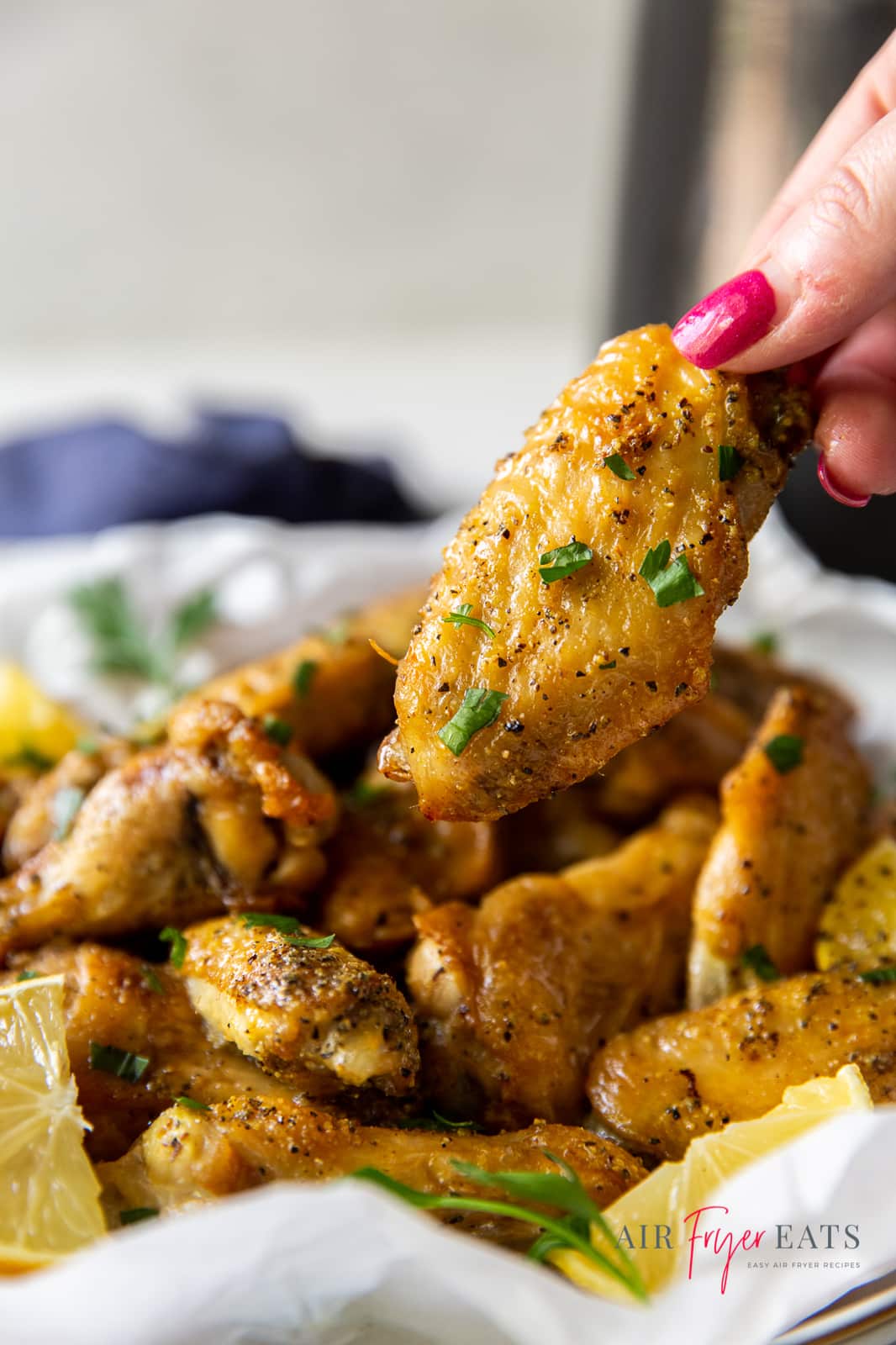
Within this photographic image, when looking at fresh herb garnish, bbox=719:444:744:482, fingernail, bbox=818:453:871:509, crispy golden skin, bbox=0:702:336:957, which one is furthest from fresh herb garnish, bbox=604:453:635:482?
crispy golden skin, bbox=0:702:336:957

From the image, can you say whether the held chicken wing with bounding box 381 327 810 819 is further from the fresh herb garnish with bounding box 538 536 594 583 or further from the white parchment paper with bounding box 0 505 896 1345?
the white parchment paper with bounding box 0 505 896 1345

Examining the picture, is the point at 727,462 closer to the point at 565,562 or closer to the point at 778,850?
the point at 565,562

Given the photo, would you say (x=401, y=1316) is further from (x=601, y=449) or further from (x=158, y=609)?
(x=158, y=609)

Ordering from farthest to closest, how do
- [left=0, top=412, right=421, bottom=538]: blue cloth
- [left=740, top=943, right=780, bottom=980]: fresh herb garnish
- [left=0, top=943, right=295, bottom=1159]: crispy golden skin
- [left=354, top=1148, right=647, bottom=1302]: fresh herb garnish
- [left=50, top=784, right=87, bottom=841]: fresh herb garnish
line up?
[left=0, top=412, right=421, bottom=538]: blue cloth
[left=50, top=784, right=87, bottom=841]: fresh herb garnish
[left=740, top=943, right=780, bottom=980]: fresh herb garnish
[left=0, top=943, right=295, bottom=1159]: crispy golden skin
[left=354, top=1148, right=647, bottom=1302]: fresh herb garnish

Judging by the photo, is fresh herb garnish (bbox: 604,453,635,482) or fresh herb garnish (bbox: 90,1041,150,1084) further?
fresh herb garnish (bbox: 90,1041,150,1084)

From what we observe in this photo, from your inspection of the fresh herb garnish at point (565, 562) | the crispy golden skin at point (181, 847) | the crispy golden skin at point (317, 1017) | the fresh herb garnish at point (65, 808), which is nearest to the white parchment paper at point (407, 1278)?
the crispy golden skin at point (317, 1017)

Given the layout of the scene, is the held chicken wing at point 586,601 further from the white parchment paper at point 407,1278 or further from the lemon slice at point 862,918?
the lemon slice at point 862,918
